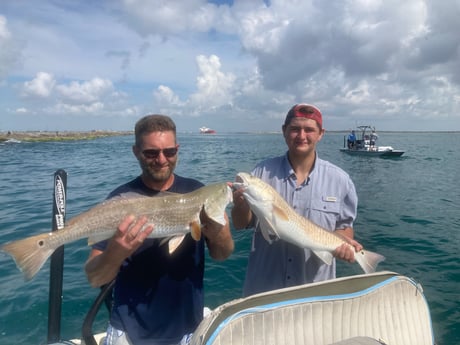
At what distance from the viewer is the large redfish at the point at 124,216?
3113 millimetres

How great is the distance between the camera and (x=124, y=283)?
3.18 m

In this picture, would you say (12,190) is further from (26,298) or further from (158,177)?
(158,177)

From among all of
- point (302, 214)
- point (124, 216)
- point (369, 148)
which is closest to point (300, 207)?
point (302, 214)

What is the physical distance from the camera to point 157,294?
316cm

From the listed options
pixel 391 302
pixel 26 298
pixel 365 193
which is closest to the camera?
pixel 391 302

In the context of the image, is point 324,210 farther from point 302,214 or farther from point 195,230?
point 195,230

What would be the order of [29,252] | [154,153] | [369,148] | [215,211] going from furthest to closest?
[369,148] → [215,211] → [154,153] → [29,252]

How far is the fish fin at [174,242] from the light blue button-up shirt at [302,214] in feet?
3.99

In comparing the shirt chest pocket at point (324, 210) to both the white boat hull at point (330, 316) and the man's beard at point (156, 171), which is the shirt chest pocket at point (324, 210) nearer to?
the white boat hull at point (330, 316)

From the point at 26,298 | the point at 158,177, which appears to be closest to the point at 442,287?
the point at 158,177

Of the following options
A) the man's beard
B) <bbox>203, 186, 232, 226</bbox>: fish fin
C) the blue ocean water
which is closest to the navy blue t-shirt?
the man's beard

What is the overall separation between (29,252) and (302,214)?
9.69 ft

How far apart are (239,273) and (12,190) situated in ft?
55.1

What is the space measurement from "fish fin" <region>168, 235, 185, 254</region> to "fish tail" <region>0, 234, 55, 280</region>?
113 cm
